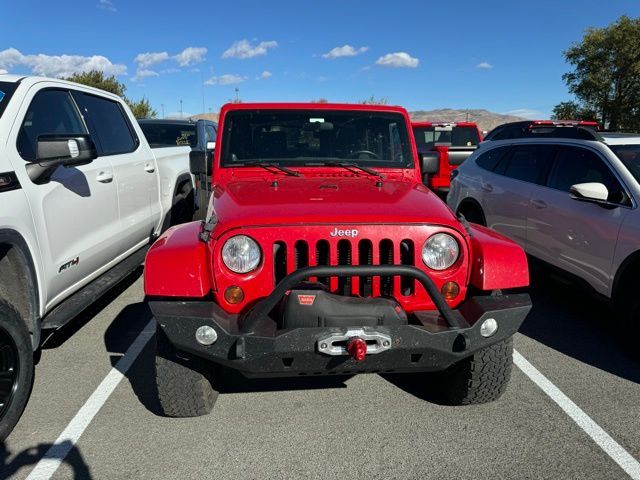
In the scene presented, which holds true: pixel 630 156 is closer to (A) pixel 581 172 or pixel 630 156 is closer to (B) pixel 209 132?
(A) pixel 581 172

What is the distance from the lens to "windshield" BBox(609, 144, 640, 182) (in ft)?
14.6

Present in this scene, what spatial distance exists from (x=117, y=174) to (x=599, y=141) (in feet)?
13.9

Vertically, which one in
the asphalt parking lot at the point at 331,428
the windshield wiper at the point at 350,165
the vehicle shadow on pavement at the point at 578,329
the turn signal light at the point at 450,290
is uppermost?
the windshield wiper at the point at 350,165

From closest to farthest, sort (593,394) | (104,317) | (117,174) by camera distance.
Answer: (593,394), (117,174), (104,317)

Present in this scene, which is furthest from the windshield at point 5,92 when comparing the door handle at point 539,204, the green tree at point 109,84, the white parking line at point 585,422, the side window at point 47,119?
the green tree at point 109,84

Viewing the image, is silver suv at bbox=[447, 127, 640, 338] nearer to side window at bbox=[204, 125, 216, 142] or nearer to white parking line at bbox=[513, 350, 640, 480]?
white parking line at bbox=[513, 350, 640, 480]

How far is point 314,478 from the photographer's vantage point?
2.77 meters

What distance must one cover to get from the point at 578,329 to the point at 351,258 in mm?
2955

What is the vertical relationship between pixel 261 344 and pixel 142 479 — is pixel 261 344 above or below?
above

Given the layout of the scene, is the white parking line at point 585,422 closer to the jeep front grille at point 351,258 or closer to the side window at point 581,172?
the jeep front grille at point 351,258

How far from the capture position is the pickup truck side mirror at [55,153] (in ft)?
10.6

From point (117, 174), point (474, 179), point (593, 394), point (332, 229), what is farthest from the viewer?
point (474, 179)

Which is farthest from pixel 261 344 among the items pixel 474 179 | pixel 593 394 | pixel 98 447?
pixel 474 179

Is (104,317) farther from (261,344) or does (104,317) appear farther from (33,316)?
(261,344)
